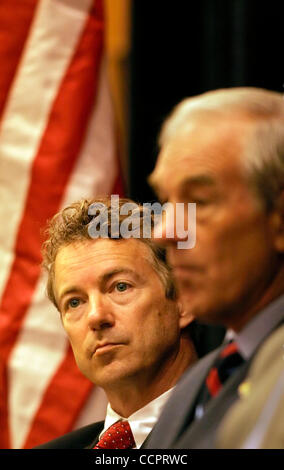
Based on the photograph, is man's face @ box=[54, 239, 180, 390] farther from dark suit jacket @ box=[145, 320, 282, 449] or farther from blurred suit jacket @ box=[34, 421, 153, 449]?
dark suit jacket @ box=[145, 320, 282, 449]

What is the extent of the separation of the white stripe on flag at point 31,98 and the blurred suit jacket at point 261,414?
1.70 meters

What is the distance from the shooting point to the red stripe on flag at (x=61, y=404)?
2463mm

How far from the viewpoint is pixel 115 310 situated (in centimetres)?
157

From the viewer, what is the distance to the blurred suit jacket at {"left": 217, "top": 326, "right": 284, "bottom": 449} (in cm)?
87

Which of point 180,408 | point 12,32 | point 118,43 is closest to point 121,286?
point 180,408

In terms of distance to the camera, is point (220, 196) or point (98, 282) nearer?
point (220, 196)

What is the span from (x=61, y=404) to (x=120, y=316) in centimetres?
99

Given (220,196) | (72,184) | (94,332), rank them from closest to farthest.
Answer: (220,196) < (94,332) < (72,184)

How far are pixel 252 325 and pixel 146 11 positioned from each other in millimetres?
1920

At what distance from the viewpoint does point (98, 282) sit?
1.59 m

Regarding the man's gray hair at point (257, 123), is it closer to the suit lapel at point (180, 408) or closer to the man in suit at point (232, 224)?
the man in suit at point (232, 224)

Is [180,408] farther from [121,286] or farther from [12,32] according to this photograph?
[12,32]
